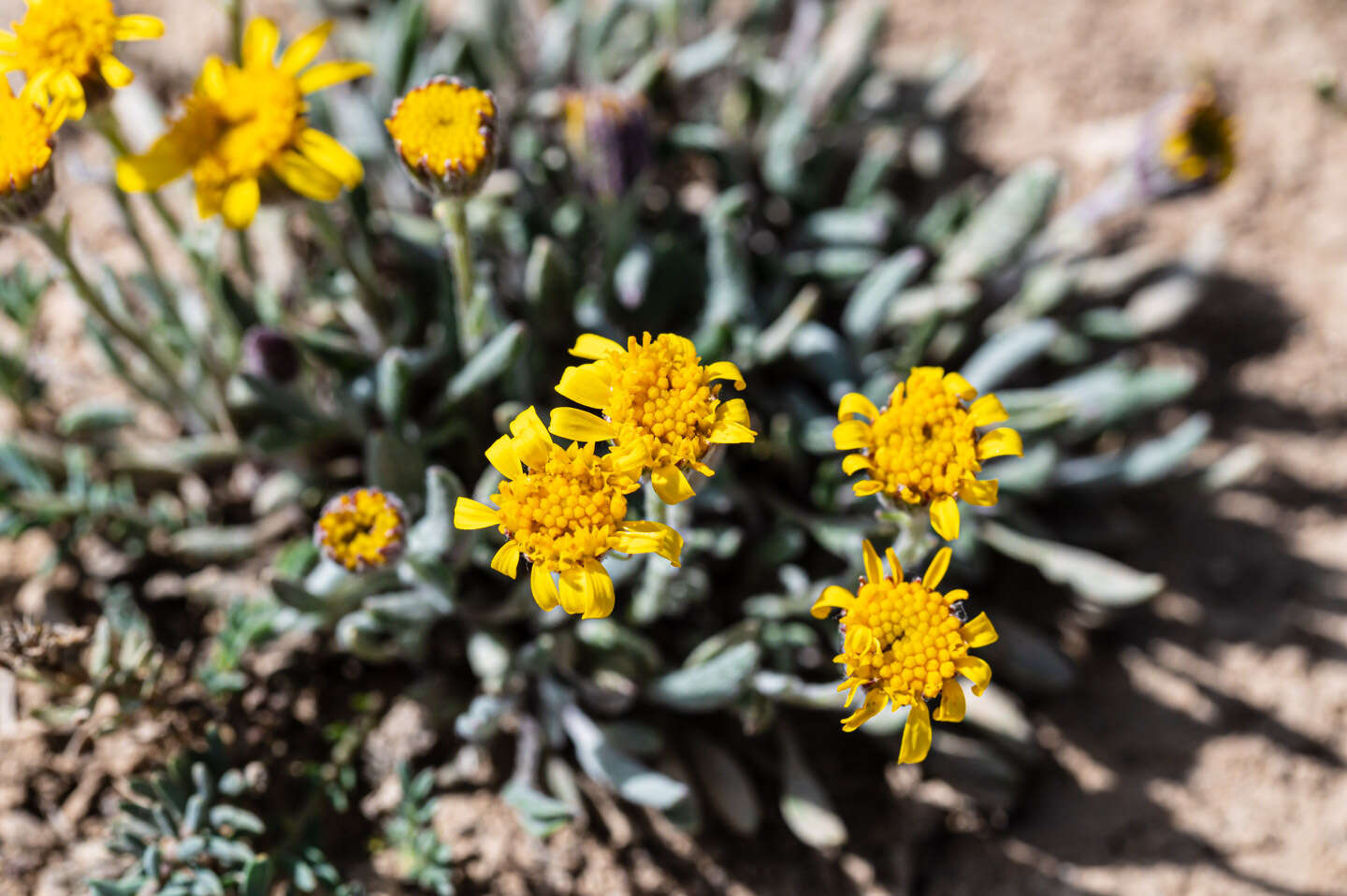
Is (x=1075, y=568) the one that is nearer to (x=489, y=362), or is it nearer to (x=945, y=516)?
(x=945, y=516)

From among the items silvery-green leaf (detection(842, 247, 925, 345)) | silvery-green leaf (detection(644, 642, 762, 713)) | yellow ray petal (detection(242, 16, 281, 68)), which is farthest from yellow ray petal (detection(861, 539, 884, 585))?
yellow ray petal (detection(242, 16, 281, 68))

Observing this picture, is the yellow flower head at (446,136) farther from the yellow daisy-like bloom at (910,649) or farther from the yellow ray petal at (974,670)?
the yellow ray petal at (974,670)

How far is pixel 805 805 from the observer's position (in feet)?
8.93

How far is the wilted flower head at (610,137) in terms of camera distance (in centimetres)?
290

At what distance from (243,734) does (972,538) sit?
1.92 metres

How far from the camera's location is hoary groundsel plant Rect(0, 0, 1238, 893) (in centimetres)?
208

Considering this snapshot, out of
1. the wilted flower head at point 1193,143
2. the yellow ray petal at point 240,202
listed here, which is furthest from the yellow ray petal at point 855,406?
the wilted flower head at point 1193,143

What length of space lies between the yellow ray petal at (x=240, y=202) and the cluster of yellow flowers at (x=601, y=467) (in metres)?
0.80

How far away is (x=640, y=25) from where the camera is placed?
151 inches

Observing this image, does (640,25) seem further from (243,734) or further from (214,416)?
(243,734)

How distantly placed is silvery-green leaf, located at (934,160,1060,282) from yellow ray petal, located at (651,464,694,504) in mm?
1743

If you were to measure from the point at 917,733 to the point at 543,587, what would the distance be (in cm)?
74

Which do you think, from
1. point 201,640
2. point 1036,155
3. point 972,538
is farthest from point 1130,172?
point 201,640

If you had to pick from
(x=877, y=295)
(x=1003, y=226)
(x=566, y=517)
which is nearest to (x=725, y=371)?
(x=566, y=517)
